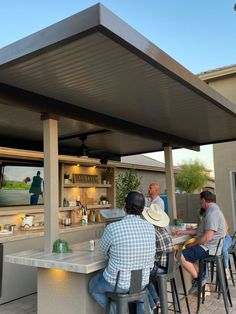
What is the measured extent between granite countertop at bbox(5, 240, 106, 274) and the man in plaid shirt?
16cm

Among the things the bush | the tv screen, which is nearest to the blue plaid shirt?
the tv screen

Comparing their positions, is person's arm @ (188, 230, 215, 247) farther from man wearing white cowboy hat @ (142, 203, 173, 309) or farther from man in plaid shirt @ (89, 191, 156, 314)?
man in plaid shirt @ (89, 191, 156, 314)

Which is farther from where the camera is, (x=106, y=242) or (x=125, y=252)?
(x=106, y=242)

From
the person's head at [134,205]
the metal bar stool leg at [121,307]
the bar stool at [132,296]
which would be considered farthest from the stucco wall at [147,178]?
the metal bar stool leg at [121,307]

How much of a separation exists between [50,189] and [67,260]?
0.82 meters

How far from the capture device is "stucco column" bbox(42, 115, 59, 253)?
11.4 ft

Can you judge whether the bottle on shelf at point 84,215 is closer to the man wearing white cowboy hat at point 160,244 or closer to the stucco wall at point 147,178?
the man wearing white cowboy hat at point 160,244

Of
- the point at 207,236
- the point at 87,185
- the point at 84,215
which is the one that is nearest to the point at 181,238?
the point at 207,236

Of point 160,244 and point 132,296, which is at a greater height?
point 160,244

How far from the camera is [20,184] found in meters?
5.81

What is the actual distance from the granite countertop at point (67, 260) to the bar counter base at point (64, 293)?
154mm

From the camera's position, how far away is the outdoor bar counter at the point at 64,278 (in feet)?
9.62

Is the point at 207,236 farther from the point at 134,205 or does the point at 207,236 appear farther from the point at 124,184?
the point at 124,184

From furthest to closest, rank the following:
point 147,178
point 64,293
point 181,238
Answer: point 147,178, point 181,238, point 64,293
